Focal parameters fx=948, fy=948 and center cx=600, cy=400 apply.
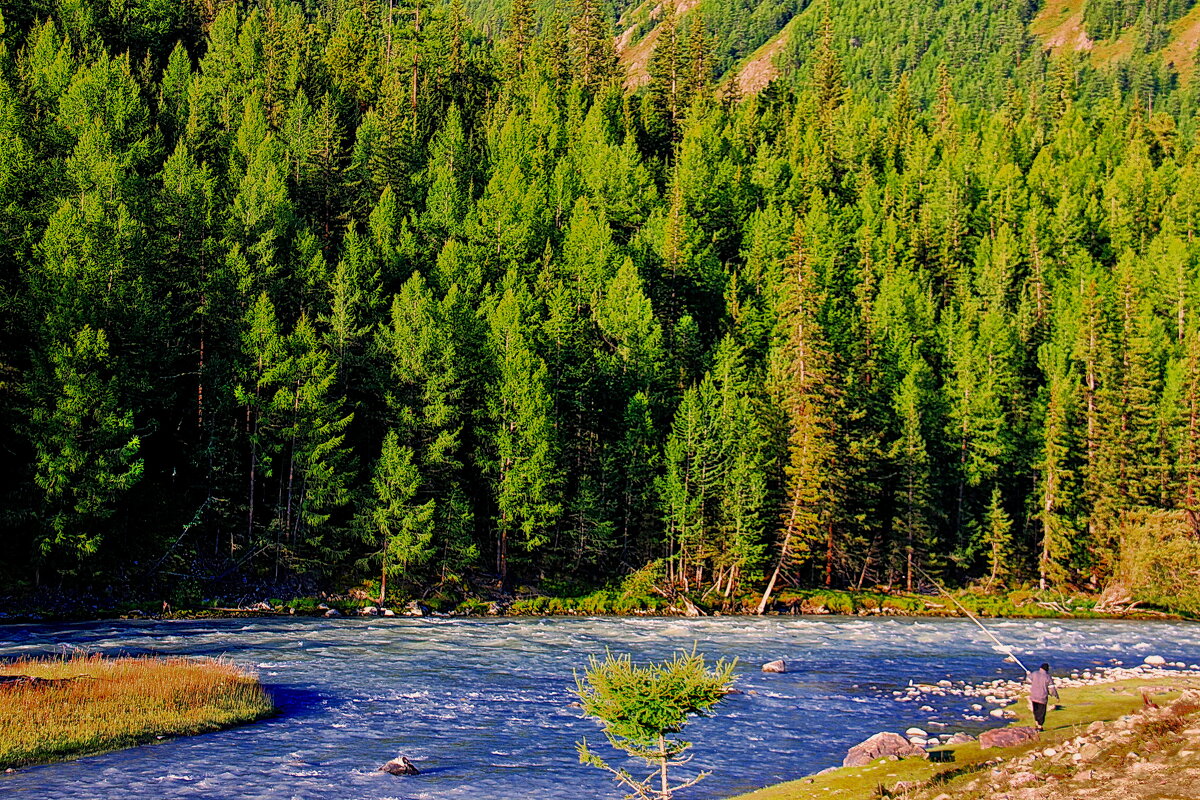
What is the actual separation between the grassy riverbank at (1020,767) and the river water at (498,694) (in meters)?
2.36

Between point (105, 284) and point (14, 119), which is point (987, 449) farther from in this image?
point (14, 119)

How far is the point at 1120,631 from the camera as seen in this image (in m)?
50.4

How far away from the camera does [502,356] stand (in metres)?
59.8

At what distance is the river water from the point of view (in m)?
22.5

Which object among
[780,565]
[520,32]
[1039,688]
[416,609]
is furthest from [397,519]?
[520,32]

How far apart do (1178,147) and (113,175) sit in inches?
5494

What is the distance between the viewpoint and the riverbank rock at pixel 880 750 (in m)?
23.7

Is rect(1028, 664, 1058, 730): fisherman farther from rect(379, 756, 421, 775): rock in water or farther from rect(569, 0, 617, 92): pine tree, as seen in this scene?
rect(569, 0, 617, 92): pine tree

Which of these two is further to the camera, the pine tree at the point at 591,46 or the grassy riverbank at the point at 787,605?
the pine tree at the point at 591,46

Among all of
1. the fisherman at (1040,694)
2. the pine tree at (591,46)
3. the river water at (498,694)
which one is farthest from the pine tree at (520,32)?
the fisherman at (1040,694)

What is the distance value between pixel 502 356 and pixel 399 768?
38426mm

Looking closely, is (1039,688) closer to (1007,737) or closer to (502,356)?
(1007,737)

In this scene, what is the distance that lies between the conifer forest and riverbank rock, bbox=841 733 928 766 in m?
32.4

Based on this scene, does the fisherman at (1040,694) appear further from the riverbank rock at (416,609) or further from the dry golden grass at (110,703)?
the riverbank rock at (416,609)
